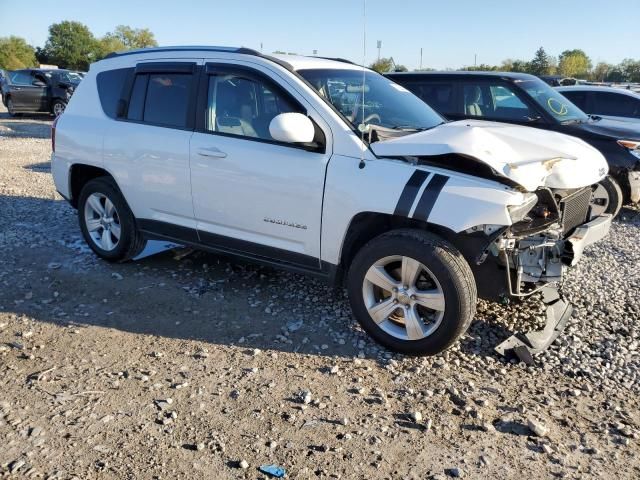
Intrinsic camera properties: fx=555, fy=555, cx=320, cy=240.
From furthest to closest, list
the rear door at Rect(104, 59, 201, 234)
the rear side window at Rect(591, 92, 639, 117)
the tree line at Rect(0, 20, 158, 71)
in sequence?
the tree line at Rect(0, 20, 158, 71), the rear side window at Rect(591, 92, 639, 117), the rear door at Rect(104, 59, 201, 234)

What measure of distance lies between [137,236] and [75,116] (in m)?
1.34

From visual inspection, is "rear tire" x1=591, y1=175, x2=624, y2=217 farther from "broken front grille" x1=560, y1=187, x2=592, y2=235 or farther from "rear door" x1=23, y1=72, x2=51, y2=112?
"rear door" x1=23, y1=72, x2=51, y2=112

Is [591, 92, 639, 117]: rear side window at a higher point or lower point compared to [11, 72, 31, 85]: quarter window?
lower

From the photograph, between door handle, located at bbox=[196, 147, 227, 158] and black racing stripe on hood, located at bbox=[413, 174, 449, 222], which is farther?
door handle, located at bbox=[196, 147, 227, 158]

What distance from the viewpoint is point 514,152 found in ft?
12.1

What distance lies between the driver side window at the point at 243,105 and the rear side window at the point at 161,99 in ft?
0.92

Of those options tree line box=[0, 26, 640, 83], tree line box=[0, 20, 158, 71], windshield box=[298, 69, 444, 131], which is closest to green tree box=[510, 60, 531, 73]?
tree line box=[0, 26, 640, 83]

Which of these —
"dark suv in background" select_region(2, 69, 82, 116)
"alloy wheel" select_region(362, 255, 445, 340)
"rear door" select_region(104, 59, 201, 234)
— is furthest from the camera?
"dark suv in background" select_region(2, 69, 82, 116)

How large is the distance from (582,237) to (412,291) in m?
1.35

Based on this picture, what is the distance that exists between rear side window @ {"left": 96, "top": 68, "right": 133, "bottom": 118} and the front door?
1.05 m

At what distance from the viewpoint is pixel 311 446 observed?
279cm

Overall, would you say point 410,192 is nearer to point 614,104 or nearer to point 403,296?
point 403,296

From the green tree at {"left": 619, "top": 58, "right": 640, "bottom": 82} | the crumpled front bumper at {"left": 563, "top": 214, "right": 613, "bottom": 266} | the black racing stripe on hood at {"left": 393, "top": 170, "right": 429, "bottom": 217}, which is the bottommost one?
the crumpled front bumper at {"left": 563, "top": 214, "right": 613, "bottom": 266}

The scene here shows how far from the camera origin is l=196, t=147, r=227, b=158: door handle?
166 inches
